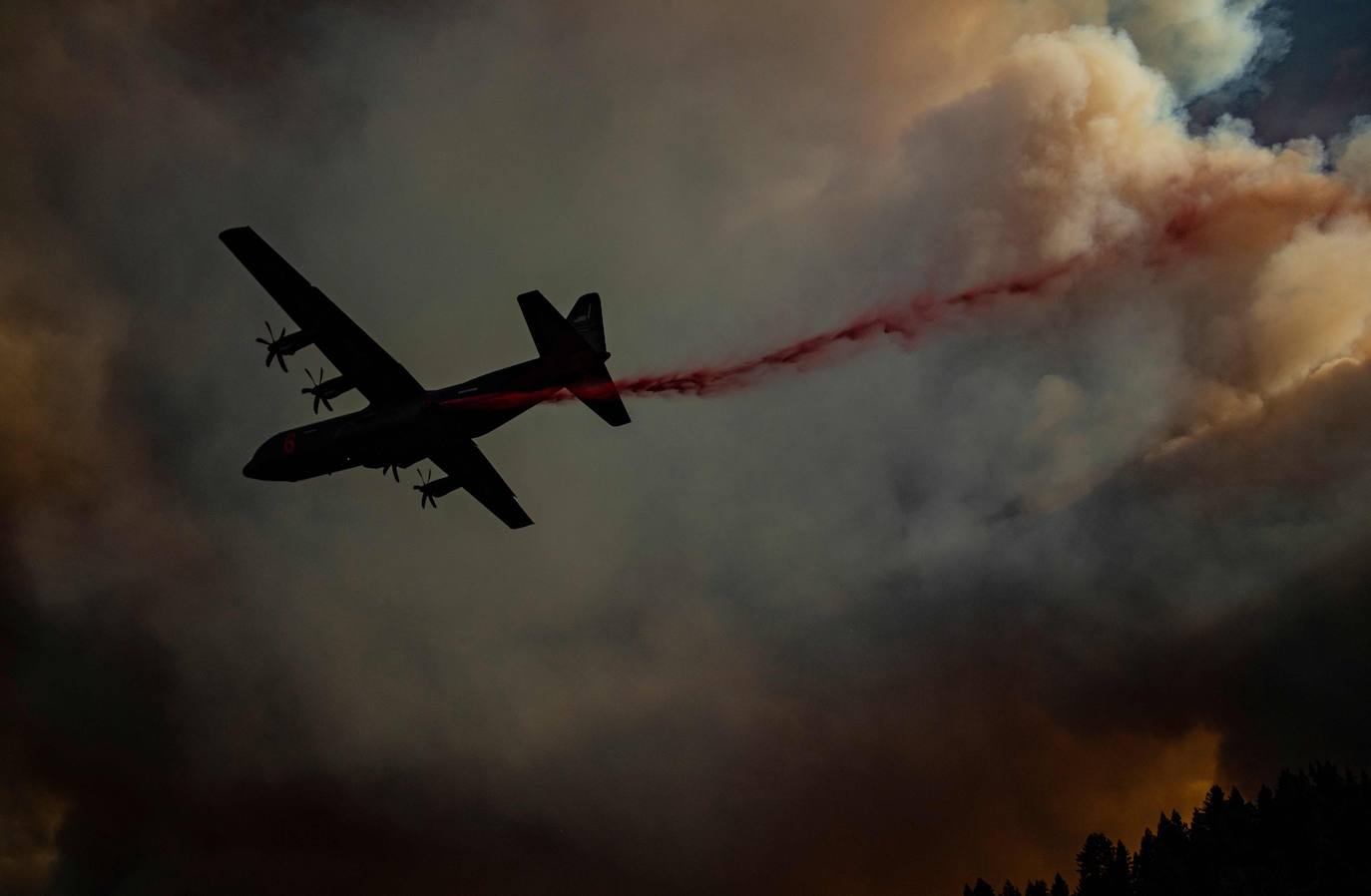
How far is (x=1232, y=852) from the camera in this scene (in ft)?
242

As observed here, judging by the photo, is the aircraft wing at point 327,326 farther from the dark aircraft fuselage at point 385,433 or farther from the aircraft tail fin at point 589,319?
the aircraft tail fin at point 589,319

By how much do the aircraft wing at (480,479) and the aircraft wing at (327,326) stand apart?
13.9 ft

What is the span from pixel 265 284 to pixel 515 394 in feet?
36.0

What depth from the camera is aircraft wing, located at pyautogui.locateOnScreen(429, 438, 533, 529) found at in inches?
2066

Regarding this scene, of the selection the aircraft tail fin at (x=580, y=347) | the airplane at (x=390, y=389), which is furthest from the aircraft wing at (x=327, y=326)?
the aircraft tail fin at (x=580, y=347)

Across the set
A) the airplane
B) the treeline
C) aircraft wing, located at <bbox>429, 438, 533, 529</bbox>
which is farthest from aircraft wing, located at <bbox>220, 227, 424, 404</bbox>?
the treeline

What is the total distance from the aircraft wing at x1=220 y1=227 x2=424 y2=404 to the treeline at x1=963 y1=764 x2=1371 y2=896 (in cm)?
5742

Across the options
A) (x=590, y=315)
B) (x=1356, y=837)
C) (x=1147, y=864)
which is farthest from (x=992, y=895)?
(x=590, y=315)

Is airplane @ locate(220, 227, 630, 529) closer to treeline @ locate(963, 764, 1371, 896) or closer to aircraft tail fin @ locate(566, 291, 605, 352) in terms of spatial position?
aircraft tail fin @ locate(566, 291, 605, 352)

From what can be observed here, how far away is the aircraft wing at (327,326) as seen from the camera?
43062 millimetres

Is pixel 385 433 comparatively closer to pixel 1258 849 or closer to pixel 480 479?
pixel 480 479

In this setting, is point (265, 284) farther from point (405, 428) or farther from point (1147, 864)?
point (1147, 864)

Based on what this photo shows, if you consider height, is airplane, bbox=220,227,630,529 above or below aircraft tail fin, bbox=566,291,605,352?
below

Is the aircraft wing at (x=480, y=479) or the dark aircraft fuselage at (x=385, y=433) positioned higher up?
the aircraft wing at (x=480, y=479)
